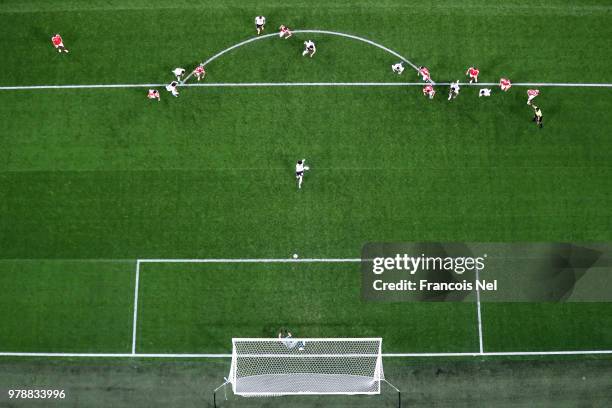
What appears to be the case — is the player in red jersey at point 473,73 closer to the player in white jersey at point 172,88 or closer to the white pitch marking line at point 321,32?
the white pitch marking line at point 321,32

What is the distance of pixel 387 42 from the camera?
22.4 metres

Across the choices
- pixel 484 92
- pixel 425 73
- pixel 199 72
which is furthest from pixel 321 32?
pixel 484 92

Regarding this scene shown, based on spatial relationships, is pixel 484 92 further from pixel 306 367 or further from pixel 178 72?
pixel 306 367

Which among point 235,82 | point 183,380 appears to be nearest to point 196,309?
point 183,380

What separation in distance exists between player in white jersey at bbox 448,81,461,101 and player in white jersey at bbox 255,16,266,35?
753 centimetres

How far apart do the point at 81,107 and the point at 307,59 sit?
8.80 meters

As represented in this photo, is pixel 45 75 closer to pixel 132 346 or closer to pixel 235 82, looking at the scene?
pixel 235 82

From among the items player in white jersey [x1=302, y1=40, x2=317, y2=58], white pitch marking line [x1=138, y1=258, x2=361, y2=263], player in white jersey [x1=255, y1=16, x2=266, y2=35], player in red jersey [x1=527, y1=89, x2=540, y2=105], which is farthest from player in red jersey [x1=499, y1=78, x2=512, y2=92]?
player in white jersey [x1=255, y1=16, x2=266, y2=35]

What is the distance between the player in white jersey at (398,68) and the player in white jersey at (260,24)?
5200mm

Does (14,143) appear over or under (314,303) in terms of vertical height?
over

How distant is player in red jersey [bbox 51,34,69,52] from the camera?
21828 mm

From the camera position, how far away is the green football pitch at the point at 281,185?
66.7 feet

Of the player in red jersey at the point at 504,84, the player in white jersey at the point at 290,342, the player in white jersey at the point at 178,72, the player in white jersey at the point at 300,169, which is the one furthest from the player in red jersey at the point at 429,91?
the player in white jersey at the point at 290,342

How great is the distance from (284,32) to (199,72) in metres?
3.59
